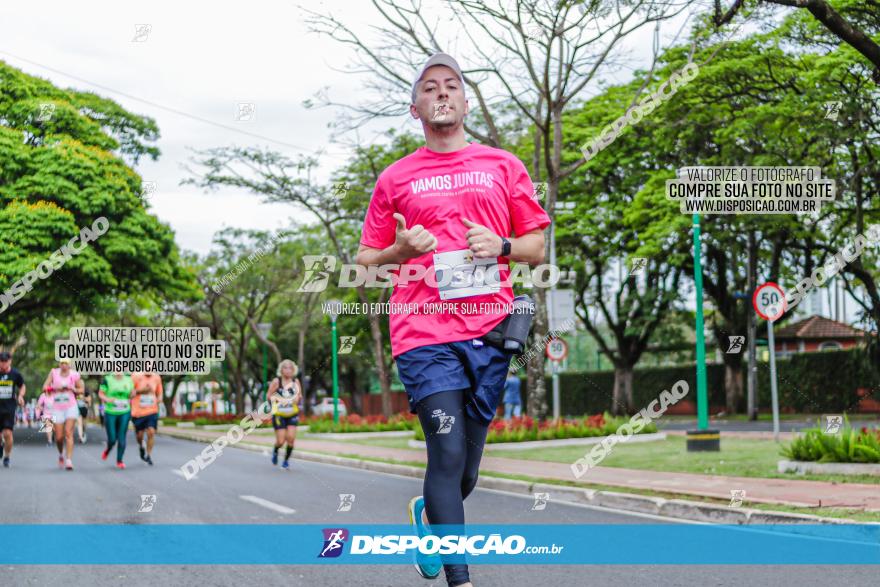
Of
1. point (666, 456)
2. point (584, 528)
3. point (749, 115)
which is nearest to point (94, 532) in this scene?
point (584, 528)

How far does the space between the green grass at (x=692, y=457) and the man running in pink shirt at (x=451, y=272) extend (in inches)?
282

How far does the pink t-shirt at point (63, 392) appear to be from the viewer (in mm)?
14469

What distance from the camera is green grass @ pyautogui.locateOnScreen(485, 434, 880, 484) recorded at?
1115 cm

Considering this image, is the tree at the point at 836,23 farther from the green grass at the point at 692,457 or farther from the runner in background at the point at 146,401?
the runner in background at the point at 146,401

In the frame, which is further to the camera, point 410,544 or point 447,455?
point 410,544

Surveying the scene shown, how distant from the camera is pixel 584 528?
24.9 ft

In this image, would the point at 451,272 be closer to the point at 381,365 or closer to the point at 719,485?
the point at 719,485

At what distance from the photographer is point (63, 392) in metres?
14.6

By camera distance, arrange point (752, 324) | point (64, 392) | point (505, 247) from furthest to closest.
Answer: point (752, 324), point (64, 392), point (505, 247)

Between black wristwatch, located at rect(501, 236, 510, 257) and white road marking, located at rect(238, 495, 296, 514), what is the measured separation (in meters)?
5.80

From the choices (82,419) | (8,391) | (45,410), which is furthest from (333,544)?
(82,419)

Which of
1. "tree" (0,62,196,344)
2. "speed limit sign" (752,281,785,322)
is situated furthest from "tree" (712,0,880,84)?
"tree" (0,62,196,344)

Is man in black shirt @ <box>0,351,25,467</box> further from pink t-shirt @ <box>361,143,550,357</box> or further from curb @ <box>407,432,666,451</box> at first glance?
pink t-shirt @ <box>361,143,550,357</box>

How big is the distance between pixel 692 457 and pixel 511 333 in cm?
1118
